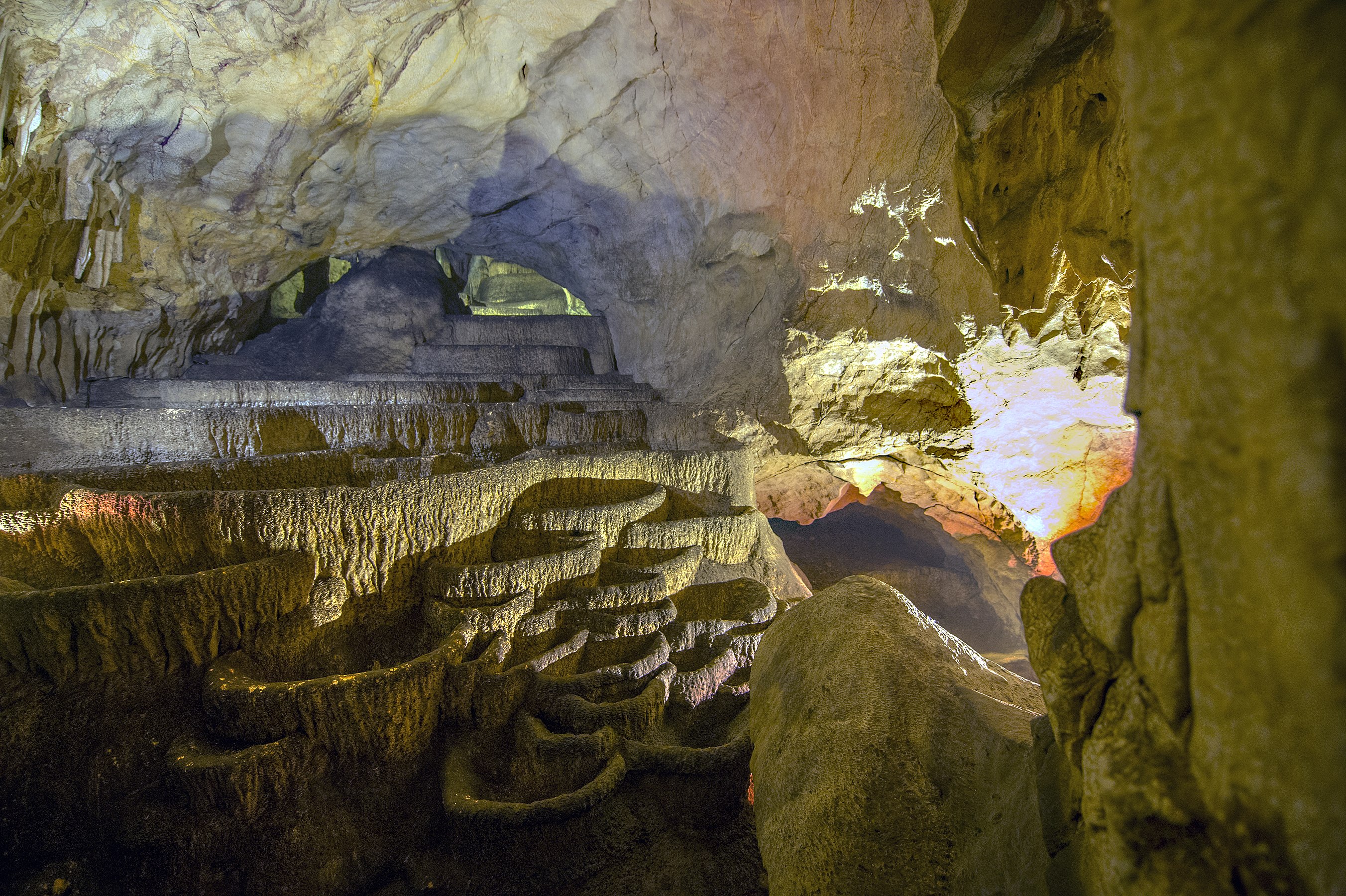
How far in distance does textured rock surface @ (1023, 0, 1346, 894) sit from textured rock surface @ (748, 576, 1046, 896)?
0.69 m

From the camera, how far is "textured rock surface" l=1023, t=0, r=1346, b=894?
2.89ft

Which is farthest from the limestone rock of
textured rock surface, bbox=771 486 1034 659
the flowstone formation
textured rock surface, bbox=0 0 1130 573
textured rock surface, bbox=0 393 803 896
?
textured rock surface, bbox=771 486 1034 659

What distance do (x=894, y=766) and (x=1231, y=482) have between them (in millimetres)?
1844

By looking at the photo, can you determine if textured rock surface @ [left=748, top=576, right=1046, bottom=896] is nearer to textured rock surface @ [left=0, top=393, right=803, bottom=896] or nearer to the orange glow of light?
textured rock surface @ [left=0, top=393, right=803, bottom=896]

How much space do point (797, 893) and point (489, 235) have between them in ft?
51.2

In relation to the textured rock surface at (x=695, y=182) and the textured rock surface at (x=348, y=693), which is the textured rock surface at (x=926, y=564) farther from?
the textured rock surface at (x=348, y=693)

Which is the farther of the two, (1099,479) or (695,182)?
(1099,479)

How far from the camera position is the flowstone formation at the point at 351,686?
3938 millimetres

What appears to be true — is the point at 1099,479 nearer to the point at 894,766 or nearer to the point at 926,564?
the point at 926,564

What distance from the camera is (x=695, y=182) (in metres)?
9.91

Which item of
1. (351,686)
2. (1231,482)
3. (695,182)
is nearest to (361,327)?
(695,182)

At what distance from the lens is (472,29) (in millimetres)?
9031

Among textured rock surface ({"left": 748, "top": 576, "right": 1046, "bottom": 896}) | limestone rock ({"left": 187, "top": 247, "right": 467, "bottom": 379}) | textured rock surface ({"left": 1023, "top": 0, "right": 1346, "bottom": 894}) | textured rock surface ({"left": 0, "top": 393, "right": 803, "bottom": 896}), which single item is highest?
limestone rock ({"left": 187, "top": 247, "right": 467, "bottom": 379})

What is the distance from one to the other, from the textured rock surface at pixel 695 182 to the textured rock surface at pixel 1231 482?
4871 mm
